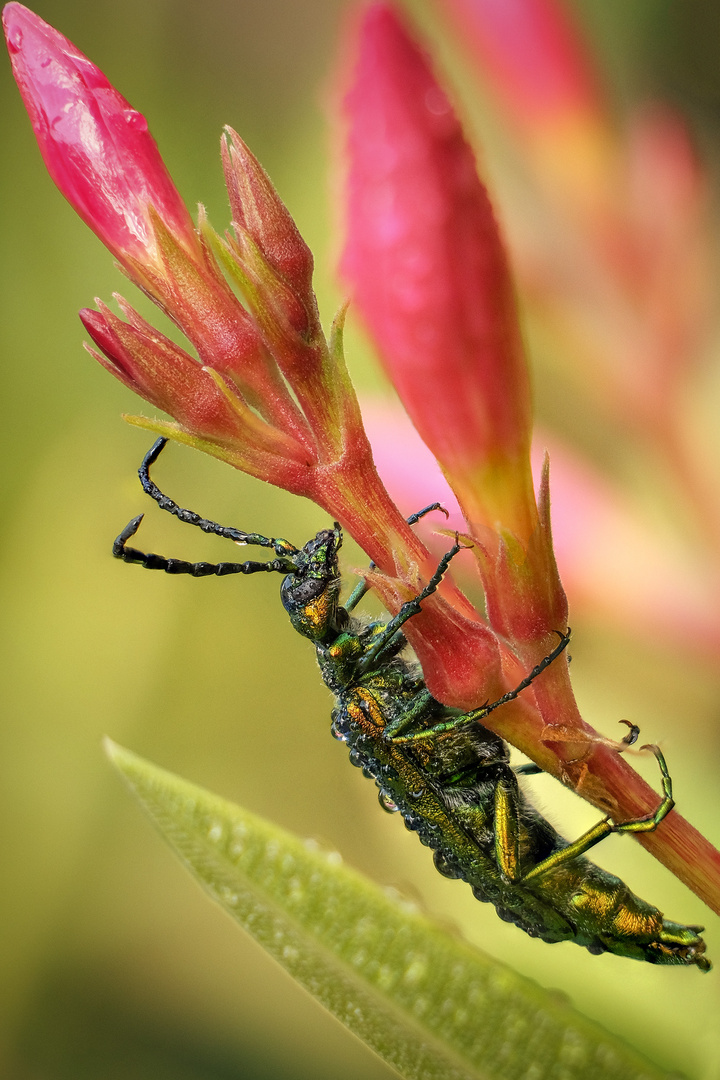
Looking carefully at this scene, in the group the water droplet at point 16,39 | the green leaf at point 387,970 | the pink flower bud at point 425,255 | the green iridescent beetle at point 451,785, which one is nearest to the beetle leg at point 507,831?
the green iridescent beetle at point 451,785

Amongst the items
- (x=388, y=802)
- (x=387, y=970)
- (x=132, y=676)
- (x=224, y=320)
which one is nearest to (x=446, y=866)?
(x=388, y=802)

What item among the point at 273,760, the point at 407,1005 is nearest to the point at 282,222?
the point at 407,1005

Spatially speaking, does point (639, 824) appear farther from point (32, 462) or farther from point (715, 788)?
point (32, 462)

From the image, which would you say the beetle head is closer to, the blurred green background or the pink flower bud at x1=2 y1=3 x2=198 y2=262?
the pink flower bud at x1=2 y1=3 x2=198 y2=262

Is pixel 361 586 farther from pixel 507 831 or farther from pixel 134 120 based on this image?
pixel 134 120

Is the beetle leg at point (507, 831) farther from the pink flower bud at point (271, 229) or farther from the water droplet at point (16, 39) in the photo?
the water droplet at point (16, 39)
